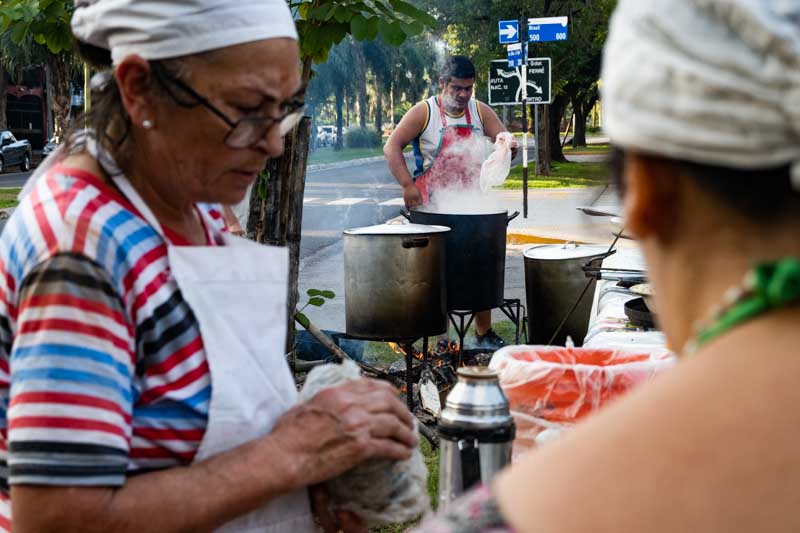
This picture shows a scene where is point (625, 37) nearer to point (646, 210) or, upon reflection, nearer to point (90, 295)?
point (646, 210)

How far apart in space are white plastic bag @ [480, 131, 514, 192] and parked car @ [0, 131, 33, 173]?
3014 cm

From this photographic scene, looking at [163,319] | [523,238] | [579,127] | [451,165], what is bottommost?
[579,127]

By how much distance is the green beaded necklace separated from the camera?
0.88 meters

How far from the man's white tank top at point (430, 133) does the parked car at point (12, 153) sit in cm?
2968

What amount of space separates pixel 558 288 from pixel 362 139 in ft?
170

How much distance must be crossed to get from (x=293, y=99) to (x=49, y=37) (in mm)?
2528

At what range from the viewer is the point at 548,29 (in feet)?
47.8

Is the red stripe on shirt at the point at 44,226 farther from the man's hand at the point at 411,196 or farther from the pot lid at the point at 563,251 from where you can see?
the man's hand at the point at 411,196

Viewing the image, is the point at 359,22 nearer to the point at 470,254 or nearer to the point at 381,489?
the point at 381,489

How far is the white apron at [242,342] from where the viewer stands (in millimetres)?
1730

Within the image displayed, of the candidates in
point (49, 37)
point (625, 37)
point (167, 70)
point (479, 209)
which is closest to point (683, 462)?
point (625, 37)

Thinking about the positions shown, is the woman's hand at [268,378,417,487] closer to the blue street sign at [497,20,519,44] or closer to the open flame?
the open flame

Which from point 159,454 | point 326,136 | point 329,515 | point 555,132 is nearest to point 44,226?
point 159,454

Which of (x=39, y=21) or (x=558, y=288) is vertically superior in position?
(x=39, y=21)
